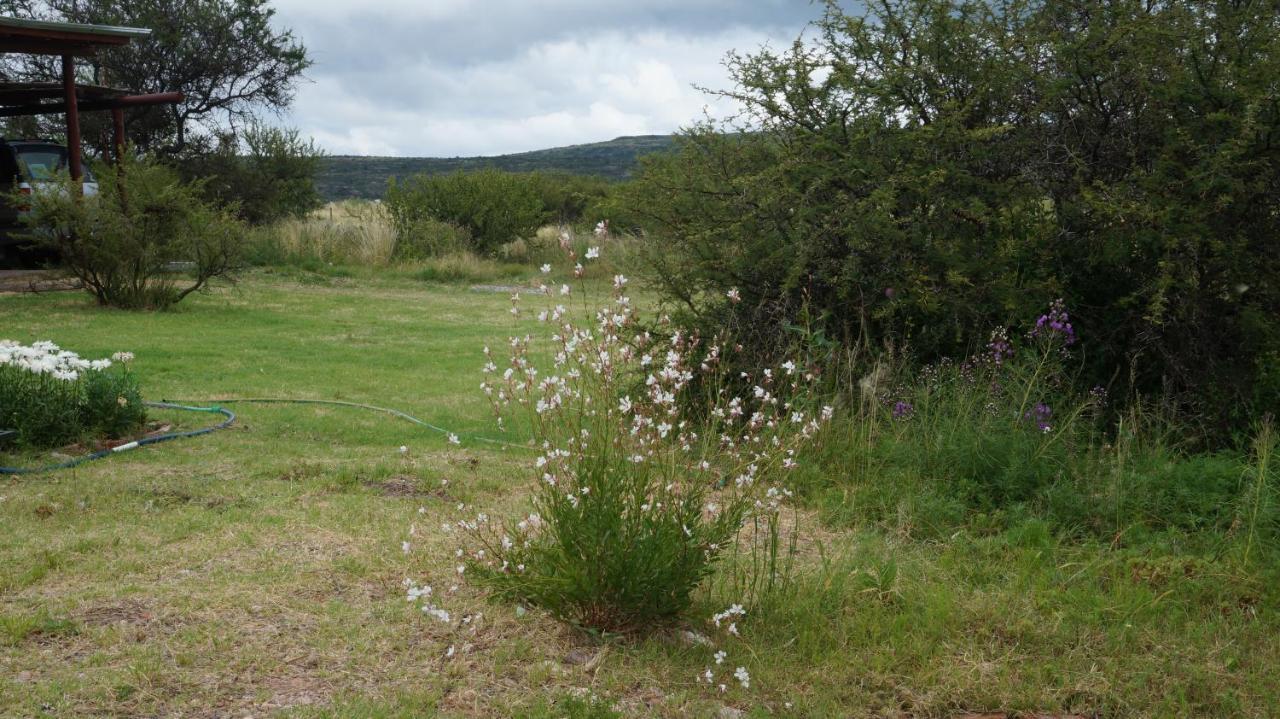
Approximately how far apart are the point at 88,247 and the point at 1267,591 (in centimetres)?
1254

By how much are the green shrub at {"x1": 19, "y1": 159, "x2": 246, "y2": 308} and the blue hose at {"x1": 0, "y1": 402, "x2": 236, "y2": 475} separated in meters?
5.93

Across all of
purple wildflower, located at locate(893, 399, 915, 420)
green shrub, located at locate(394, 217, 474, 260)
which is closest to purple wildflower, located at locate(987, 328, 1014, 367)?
purple wildflower, located at locate(893, 399, 915, 420)

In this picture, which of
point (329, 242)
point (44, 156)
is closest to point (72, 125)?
point (44, 156)

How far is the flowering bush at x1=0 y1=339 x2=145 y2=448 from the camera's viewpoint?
6.08 m

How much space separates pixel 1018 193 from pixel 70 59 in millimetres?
13895

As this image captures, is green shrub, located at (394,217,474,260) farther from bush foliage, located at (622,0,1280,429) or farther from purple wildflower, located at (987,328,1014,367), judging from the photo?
purple wildflower, located at (987,328,1014,367)

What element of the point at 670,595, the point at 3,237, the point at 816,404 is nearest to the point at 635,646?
the point at 670,595

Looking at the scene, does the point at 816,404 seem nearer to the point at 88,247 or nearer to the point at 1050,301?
the point at 1050,301

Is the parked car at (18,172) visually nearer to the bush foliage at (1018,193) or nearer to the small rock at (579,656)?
the bush foliage at (1018,193)

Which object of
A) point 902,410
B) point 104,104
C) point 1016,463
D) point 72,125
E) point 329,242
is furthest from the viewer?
point 329,242

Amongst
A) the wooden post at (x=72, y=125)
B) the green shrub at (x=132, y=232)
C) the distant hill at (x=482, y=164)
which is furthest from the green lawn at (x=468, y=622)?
the distant hill at (x=482, y=164)

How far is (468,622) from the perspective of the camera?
3.72 metres

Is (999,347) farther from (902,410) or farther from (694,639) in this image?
(694,639)

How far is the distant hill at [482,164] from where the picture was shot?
178 ft
